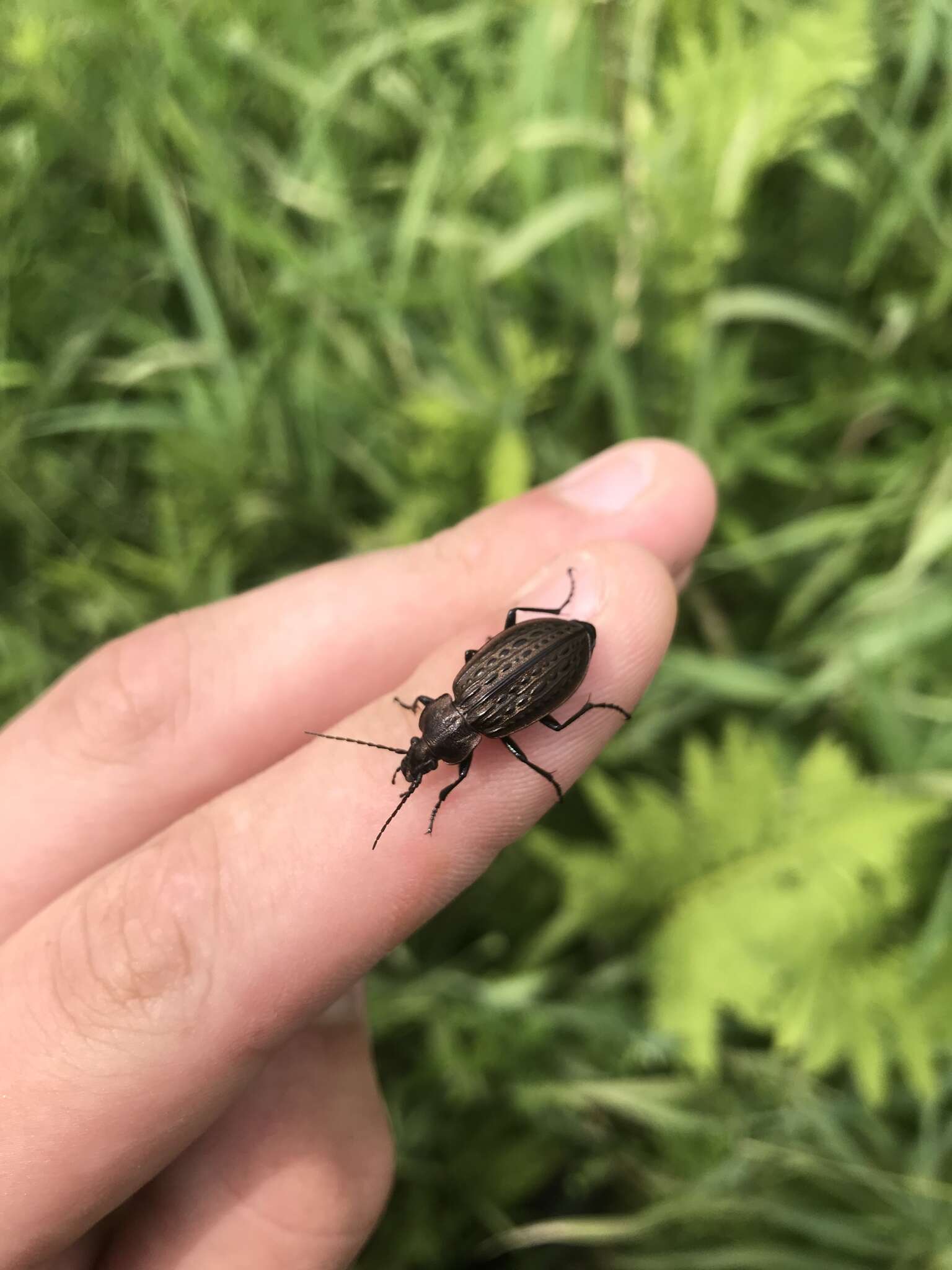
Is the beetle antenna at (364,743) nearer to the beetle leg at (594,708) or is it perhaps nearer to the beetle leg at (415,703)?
the beetle leg at (415,703)

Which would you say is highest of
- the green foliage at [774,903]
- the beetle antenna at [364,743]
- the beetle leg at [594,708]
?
the beetle antenna at [364,743]

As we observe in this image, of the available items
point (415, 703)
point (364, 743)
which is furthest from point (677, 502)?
point (364, 743)

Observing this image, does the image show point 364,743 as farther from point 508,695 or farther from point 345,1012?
point 345,1012

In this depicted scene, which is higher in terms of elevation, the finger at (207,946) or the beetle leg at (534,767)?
the finger at (207,946)

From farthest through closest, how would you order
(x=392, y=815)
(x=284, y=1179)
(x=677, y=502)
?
(x=677, y=502), (x=284, y=1179), (x=392, y=815)

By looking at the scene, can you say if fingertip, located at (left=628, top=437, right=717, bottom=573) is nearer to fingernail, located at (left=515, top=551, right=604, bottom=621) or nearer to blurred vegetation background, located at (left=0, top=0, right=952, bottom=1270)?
fingernail, located at (left=515, top=551, right=604, bottom=621)

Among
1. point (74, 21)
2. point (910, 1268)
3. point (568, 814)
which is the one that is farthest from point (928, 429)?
point (74, 21)

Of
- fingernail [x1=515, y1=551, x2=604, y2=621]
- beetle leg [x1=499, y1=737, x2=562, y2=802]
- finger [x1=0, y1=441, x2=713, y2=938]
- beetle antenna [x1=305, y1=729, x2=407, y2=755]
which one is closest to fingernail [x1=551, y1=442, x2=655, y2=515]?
finger [x1=0, y1=441, x2=713, y2=938]

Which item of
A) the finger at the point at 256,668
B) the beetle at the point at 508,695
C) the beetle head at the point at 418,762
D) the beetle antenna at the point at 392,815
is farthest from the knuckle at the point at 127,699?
the beetle antenna at the point at 392,815
